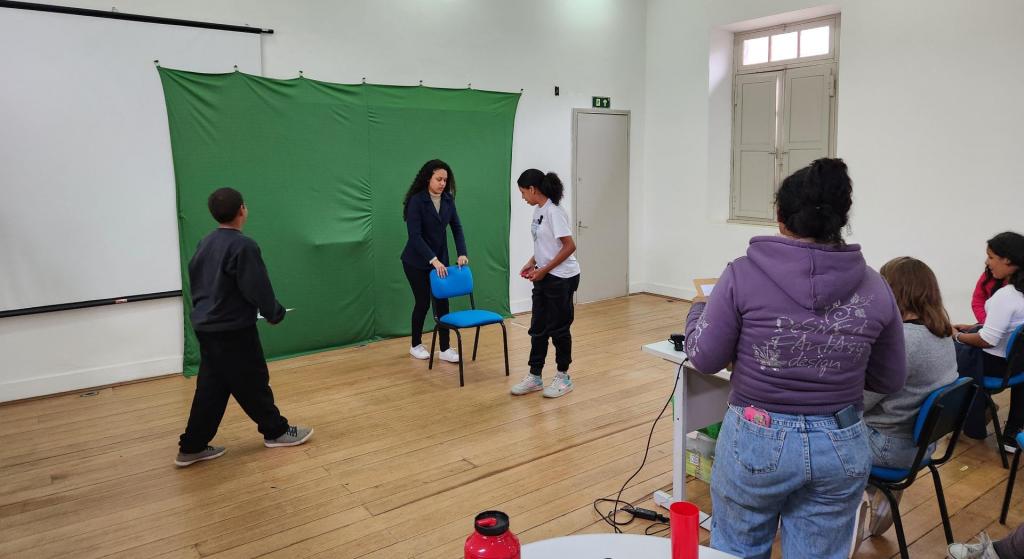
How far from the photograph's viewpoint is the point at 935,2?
5652mm

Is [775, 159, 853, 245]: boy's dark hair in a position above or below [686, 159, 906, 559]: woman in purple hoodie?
above

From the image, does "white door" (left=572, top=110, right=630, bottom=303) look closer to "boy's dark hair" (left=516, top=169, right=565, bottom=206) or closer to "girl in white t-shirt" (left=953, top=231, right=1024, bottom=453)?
"boy's dark hair" (left=516, top=169, right=565, bottom=206)

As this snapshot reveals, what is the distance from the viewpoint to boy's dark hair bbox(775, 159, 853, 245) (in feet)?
5.41

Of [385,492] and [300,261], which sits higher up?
[300,261]

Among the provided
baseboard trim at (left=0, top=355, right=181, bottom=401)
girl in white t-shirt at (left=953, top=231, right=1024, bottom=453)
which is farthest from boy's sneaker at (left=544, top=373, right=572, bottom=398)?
baseboard trim at (left=0, top=355, right=181, bottom=401)

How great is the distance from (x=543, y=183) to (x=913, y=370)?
2424mm

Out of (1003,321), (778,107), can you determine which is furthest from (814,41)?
(1003,321)

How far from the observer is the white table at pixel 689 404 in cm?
292

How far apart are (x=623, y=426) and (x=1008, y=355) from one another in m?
1.92

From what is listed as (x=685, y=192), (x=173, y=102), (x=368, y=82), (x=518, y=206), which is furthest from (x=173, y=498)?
(x=685, y=192)

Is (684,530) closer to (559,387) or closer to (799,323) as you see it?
(799,323)

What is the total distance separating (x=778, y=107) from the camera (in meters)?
7.11

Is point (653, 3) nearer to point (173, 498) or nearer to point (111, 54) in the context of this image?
point (111, 54)

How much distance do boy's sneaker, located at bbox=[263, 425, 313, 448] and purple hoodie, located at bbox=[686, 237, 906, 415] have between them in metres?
2.81
